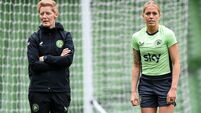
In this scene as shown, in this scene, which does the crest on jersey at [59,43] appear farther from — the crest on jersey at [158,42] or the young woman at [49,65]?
the crest on jersey at [158,42]

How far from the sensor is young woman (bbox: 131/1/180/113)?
4.54m

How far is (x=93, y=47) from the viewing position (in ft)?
26.3

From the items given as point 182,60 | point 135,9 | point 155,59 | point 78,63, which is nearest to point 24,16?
point 78,63

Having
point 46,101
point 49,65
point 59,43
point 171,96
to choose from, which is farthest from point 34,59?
point 171,96

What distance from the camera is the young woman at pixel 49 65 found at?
15.5 feet

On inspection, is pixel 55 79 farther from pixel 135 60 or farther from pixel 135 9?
pixel 135 9

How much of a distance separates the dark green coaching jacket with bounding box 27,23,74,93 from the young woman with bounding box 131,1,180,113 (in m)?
0.61

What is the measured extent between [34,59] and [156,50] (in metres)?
1.05

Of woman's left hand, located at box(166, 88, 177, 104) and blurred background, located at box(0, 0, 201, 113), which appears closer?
woman's left hand, located at box(166, 88, 177, 104)

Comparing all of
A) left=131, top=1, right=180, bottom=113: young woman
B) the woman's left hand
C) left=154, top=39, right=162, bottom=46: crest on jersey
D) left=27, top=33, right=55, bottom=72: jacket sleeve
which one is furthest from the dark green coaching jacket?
the woman's left hand

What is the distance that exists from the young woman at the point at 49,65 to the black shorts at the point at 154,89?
0.68 m

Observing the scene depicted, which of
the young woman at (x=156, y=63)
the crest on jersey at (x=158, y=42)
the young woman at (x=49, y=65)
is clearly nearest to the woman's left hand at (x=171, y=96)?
the young woman at (x=156, y=63)

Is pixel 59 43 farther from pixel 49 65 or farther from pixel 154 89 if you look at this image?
pixel 154 89

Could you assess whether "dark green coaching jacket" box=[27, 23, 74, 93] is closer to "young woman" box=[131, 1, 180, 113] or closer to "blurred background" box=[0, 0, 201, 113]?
"young woman" box=[131, 1, 180, 113]
